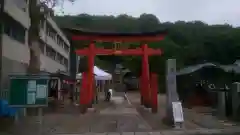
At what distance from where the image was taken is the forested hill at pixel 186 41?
46.8 meters

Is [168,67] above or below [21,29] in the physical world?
below

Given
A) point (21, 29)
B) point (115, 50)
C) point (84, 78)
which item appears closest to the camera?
point (84, 78)

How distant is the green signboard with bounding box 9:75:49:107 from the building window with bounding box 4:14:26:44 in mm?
8773

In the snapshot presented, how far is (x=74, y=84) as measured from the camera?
97.6ft

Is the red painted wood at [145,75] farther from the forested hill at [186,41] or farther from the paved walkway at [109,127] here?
the forested hill at [186,41]

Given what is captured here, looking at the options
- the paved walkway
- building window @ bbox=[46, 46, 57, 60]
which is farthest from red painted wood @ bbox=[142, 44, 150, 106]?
building window @ bbox=[46, 46, 57, 60]

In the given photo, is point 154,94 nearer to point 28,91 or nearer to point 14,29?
point 28,91

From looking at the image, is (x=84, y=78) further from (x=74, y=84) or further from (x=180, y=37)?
(x=180, y=37)

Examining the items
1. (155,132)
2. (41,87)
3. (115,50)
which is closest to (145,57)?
(115,50)

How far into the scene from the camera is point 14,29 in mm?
21266

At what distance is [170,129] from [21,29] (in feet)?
47.6

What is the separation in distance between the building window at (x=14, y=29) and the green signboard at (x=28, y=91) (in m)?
8.77

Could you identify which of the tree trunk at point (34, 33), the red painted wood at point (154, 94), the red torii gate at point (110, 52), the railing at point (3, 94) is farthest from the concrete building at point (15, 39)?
the red painted wood at point (154, 94)

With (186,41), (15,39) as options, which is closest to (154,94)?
(15,39)
